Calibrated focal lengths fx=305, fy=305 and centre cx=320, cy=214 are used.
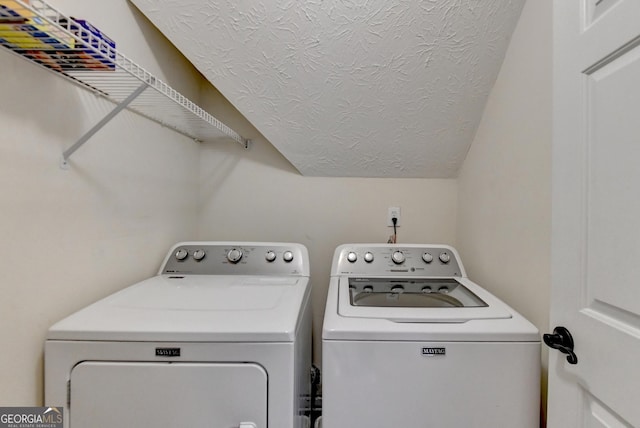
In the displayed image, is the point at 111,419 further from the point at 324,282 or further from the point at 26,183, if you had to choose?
the point at 324,282

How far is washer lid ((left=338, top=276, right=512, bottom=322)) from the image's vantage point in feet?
3.39

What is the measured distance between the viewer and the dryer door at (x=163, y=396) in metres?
0.86

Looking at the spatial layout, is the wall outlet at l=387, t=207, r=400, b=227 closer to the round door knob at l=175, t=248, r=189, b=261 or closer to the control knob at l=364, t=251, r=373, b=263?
the control knob at l=364, t=251, r=373, b=263

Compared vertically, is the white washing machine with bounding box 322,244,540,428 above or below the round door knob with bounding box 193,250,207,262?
below

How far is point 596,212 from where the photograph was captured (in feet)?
2.35

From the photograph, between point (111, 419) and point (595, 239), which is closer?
point (595, 239)

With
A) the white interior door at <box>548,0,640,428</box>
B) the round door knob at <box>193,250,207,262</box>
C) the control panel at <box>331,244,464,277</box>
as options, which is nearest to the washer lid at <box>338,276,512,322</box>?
the control panel at <box>331,244,464,277</box>

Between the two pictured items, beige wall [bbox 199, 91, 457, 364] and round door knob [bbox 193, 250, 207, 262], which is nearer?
round door knob [bbox 193, 250, 207, 262]

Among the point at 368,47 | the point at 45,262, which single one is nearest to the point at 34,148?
the point at 45,262

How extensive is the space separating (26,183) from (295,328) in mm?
889

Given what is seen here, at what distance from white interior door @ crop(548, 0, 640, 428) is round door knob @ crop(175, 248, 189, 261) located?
1552 millimetres

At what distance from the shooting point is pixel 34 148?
901mm

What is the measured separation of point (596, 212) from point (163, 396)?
1.22m

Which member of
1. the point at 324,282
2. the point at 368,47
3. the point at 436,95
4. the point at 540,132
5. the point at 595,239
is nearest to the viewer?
the point at 595,239
